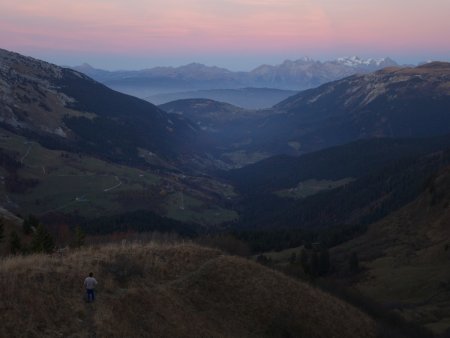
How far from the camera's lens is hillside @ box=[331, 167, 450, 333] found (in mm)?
80812

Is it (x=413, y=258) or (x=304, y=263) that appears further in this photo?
(x=413, y=258)

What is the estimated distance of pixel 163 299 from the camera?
3706 cm

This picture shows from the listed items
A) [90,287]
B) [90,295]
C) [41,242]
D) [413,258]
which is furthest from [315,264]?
[90,287]

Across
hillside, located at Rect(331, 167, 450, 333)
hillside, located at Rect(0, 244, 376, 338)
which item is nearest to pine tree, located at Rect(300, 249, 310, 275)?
hillside, located at Rect(331, 167, 450, 333)

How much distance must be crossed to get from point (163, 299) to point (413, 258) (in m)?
90.9

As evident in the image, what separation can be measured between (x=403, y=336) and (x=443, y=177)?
106m

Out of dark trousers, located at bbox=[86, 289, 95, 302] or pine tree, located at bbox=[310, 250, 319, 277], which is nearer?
dark trousers, located at bbox=[86, 289, 95, 302]

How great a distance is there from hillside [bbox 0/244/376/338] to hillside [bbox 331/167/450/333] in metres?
29.6

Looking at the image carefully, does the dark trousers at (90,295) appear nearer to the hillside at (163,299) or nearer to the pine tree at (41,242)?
the hillside at (163,299)

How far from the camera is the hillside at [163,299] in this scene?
30297mm

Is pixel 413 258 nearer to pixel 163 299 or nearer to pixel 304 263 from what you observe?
pixel 304 263

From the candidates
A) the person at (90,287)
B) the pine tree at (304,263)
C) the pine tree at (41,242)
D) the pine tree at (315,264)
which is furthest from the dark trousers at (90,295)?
the pine tree at (315,264)

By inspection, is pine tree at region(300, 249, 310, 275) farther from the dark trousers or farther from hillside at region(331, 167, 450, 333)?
the dark trousers

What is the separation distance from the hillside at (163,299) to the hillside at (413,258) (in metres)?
29.6
